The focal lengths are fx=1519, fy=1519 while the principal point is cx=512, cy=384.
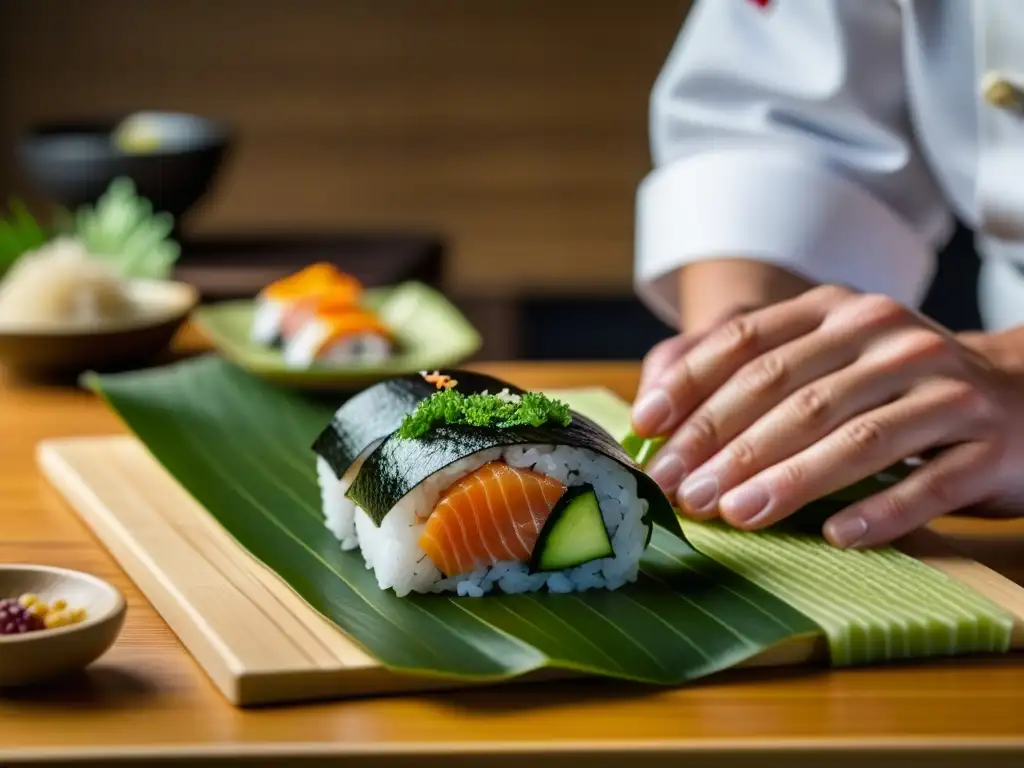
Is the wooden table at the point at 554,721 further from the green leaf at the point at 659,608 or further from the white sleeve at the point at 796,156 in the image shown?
the white sleeve at the point at 796,156

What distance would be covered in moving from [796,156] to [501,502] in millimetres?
895

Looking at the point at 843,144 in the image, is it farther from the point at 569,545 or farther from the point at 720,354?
the point at 569,545

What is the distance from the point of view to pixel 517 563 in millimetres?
1311

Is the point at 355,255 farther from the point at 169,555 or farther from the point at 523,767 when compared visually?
the point at 523,767

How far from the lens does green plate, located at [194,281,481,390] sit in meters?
2.06

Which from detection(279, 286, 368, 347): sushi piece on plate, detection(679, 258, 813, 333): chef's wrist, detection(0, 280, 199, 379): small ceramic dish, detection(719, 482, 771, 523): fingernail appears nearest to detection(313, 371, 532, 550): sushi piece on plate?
detection(719, 482, 771, 523): fingernail

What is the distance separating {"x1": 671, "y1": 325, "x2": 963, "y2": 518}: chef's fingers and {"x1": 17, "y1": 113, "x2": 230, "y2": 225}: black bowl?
7.32 feet

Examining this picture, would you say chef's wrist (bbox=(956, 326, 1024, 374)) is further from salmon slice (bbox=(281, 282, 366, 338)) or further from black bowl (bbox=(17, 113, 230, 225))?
black bowl (bbox=(17, 113, 230, 225))

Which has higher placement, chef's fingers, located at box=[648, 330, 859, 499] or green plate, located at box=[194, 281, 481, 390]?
chef's fingers, located at box=[648, 330, 859, 499]

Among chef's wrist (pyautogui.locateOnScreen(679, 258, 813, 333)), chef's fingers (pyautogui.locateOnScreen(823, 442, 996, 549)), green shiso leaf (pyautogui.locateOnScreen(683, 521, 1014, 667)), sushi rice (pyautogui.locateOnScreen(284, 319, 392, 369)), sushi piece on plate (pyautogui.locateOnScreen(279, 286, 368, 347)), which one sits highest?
chef's wrist (pyautogui.locateOnScreen(679, 258, 813, 333))

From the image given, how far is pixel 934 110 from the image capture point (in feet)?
6.56

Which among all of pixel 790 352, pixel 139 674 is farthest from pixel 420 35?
pixel 139 674

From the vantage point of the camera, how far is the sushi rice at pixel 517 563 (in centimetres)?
129

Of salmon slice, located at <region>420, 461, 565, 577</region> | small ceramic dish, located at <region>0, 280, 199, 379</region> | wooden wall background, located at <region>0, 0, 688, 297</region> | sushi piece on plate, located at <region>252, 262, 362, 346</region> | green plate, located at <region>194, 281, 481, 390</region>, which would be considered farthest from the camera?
wooden wall background, located at <region>0, 0, 688, 297</region>
